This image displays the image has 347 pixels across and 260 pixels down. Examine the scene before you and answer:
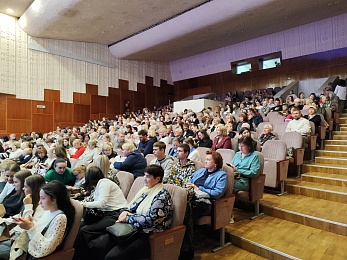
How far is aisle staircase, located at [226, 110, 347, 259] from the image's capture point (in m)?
1.65

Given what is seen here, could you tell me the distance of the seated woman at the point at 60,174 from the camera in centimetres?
220

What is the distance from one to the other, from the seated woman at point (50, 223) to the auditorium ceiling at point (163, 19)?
5.43 metres

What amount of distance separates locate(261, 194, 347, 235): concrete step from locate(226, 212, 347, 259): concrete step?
1.5 inches

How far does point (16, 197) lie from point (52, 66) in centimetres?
668

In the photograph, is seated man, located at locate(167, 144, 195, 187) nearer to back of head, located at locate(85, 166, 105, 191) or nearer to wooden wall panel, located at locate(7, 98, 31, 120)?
back of head, located at locate(85, 166, 105, 191)

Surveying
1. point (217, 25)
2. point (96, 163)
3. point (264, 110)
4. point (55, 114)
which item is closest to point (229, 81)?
point (217, 25)

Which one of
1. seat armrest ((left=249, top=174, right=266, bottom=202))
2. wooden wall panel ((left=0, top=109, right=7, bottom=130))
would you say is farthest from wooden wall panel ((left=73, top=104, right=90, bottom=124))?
Result: seat armrest ((left=249, top=174, right=266, bottom=202))

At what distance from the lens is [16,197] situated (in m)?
1.77

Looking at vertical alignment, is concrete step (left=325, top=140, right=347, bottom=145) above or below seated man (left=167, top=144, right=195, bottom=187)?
above

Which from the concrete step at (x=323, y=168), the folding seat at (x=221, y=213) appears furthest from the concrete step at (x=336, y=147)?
the folding seat at (x=221, y=213)

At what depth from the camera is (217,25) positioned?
666cm

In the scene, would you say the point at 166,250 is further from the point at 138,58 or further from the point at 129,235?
the point at 138,58

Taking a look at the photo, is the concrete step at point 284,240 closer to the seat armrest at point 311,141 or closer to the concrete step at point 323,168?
the concrete step at point 323,168

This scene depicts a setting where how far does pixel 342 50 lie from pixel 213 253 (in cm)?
731
